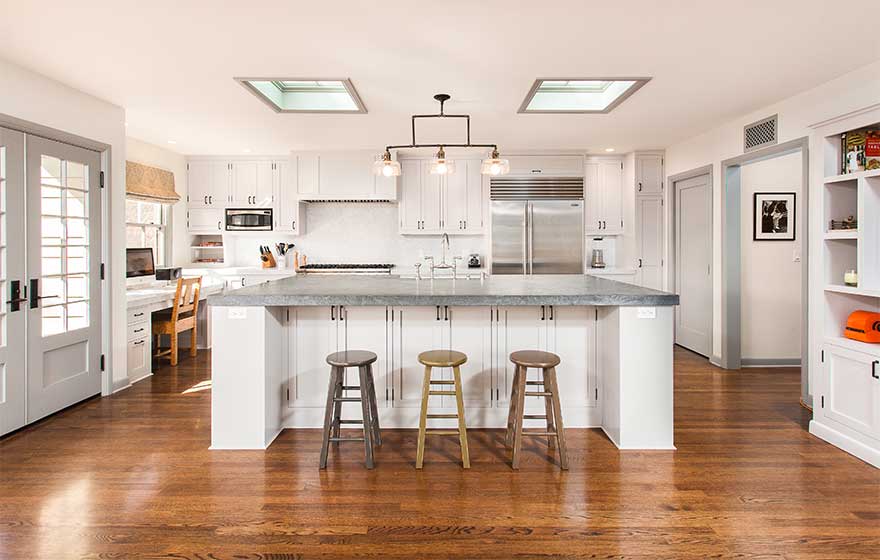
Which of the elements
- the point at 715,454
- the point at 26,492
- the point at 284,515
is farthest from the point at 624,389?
the point at 26,492

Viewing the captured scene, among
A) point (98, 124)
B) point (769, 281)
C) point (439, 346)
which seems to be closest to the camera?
point (439, 346)

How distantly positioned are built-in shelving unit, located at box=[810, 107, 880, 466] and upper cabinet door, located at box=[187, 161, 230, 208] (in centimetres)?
634

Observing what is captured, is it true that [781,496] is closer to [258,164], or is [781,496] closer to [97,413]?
[97,413]

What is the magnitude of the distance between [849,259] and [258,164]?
629 cm

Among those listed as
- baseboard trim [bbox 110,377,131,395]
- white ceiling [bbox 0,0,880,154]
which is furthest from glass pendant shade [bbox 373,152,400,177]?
baseboard trim [bbox 110,377,131,395]

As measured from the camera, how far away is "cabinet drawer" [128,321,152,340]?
15.2 ft

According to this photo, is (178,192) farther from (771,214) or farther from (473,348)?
(771,214)

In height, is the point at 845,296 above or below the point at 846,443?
above

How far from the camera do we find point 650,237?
6.34m

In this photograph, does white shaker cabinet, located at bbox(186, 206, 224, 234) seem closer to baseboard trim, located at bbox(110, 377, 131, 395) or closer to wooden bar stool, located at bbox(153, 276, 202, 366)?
wooden bar stool, located at bbox(153, 276, 202, 366)

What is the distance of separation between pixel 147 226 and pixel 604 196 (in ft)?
19.0

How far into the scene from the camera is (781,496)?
2473 millimetres

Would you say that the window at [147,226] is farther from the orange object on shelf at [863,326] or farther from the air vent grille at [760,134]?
the orange object on shelf at [863,326]

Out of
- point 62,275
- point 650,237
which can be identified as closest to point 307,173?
point 62,275
